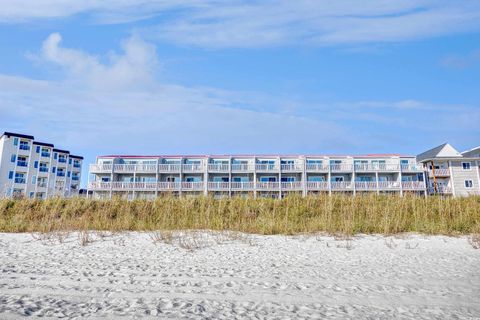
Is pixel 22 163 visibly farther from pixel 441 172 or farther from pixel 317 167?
pixel 441 172

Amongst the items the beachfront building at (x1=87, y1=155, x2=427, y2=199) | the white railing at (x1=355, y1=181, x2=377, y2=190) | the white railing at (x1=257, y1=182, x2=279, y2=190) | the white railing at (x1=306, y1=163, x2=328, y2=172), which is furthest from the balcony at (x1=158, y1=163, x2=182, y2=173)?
the white railing at (x1=355, y1=181, x2=377, y2=190)

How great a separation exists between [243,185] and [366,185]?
58.0ft

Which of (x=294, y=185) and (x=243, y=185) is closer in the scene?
(x=294, y=185)

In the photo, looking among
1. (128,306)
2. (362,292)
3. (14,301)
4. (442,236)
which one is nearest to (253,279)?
(362,292)

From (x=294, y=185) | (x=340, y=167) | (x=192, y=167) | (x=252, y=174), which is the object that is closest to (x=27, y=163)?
(x=192, y=167)

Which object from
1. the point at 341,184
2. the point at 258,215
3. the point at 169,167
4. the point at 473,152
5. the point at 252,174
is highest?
the point at 473,152

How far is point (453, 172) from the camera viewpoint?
1858 inches

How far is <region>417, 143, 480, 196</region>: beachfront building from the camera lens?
46.5 m

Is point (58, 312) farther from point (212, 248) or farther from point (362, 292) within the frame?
point (212, 248)

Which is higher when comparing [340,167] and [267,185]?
[340,167]

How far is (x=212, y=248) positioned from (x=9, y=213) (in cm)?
995

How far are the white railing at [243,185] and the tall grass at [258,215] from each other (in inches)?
1267

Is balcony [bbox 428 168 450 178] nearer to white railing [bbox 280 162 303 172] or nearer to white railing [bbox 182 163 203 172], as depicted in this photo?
white railing [bbox 280 162 303 172]

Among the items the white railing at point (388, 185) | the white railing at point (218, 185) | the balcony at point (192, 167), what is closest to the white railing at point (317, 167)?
the white railing at point (388, 185)
